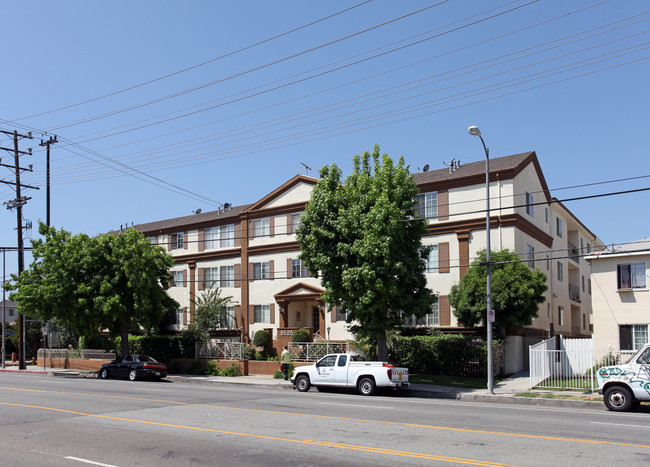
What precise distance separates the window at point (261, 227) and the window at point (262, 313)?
16.0ft

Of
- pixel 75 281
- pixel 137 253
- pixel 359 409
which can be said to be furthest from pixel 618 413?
pixel 75 281

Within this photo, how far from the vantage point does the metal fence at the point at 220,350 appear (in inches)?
1384

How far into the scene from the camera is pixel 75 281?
34000 millimetres

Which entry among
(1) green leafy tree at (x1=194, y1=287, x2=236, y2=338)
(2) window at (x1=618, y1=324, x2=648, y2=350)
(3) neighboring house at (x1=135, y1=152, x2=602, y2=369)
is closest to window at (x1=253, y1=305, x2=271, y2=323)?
(3) neighboring house at (x1=135, y1=152, x2=602, y2=369)

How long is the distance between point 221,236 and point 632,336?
27700mm

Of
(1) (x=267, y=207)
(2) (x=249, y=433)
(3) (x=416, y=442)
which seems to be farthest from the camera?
(1) (x=267, y=207)

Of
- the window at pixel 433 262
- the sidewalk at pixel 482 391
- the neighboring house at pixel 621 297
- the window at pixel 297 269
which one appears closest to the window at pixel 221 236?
the window at pixel 297 269

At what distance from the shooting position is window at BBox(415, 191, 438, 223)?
3356 cm

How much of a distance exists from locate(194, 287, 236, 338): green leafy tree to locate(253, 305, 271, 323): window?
1962 mm

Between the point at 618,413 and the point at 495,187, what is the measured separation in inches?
655

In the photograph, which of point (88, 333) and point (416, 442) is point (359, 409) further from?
point (88, 333)

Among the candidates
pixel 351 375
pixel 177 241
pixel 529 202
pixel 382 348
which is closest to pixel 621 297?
pixel 529 202

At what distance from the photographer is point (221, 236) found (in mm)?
44281

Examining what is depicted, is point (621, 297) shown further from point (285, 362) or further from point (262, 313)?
point (262, 313)
